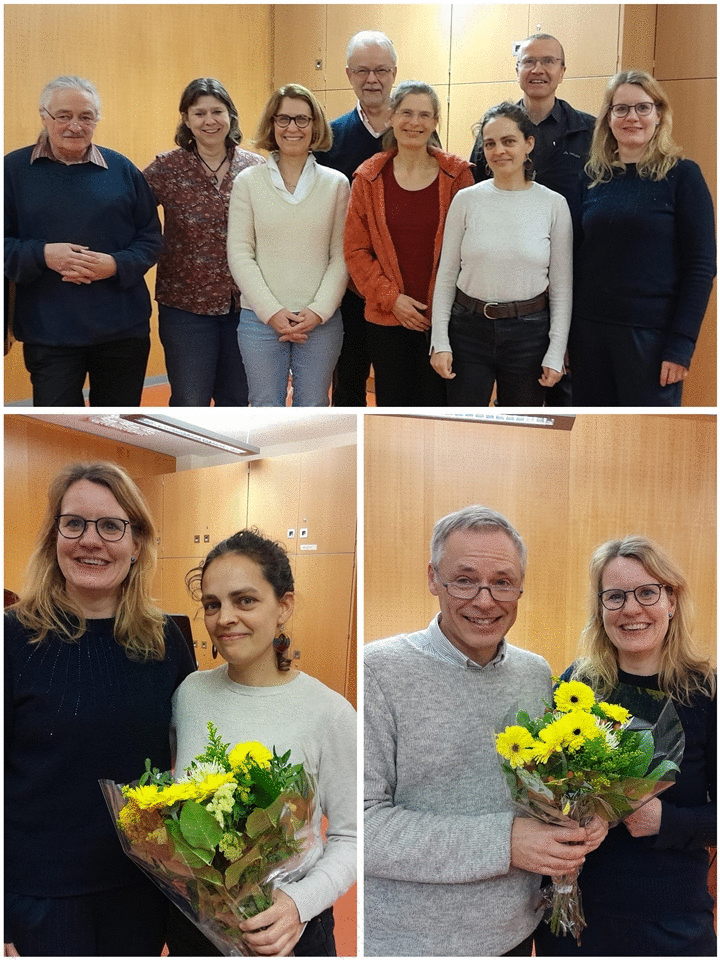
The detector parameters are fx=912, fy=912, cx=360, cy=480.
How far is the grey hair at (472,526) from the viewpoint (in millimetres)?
2193

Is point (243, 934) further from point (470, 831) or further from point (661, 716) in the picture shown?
point (661, 716)

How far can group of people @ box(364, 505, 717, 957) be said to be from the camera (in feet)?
6.75

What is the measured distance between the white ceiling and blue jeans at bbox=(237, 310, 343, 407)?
706 millimetres

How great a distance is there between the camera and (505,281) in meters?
2.70

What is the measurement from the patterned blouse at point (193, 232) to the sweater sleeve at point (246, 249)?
0.15 metres

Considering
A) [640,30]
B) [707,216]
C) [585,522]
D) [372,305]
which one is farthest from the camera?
[640,30]

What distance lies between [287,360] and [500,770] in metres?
1.48

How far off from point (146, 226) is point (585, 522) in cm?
166

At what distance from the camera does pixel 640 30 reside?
12.1 ft

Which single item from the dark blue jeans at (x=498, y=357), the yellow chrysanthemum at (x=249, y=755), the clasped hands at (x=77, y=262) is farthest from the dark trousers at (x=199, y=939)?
the clasped hands at (x=77, y=262)

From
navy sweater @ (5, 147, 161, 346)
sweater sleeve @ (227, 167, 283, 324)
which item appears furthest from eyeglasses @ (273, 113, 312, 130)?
navy sweater @ (5, 147, 161, 346)

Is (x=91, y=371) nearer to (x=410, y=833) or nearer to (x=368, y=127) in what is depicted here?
(x=368, y=127)

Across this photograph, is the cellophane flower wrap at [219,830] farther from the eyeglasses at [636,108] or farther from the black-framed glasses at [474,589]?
the eyeglasses at [636,108]

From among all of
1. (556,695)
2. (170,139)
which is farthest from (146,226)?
(556,695)
